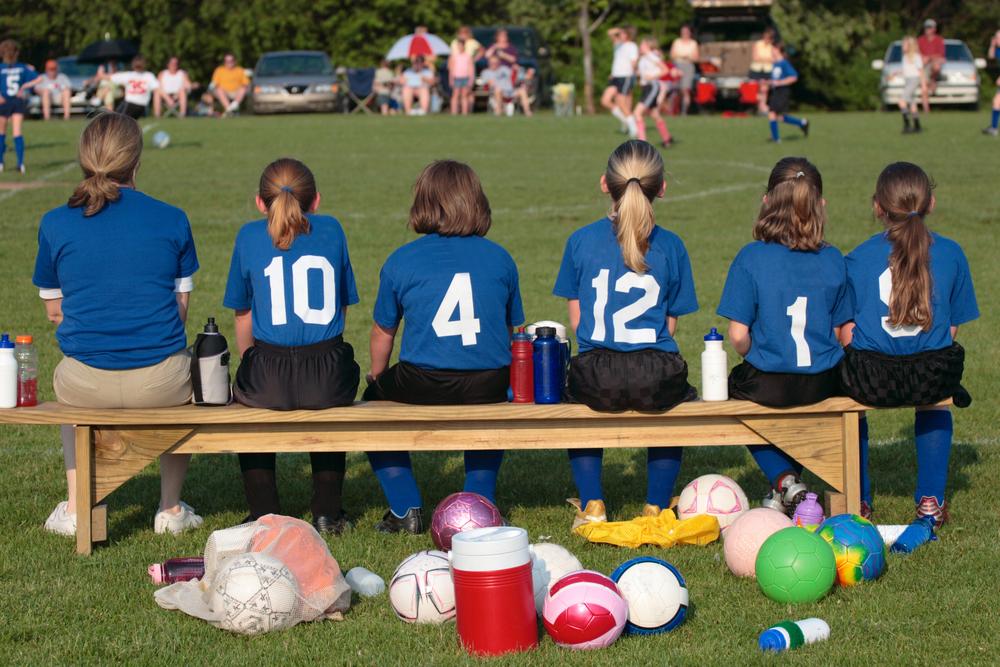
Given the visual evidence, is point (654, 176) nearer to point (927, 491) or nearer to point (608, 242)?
point (608, 242)

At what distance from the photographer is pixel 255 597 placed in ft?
17.0

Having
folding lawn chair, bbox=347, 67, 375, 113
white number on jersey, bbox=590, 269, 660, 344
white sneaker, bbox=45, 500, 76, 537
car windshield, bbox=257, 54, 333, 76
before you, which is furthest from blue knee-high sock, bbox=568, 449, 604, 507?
folding lawn chair, bbox=347, 67, 375, 113

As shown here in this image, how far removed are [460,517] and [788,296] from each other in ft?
5.54

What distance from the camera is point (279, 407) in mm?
6230

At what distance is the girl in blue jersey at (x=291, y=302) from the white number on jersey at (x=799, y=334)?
190cm

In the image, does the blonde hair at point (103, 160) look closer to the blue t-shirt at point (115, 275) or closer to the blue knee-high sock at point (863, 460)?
the blue t-shirt at point (115, 275)

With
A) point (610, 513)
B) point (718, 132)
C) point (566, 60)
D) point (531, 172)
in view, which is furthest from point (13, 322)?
point (566, 60)

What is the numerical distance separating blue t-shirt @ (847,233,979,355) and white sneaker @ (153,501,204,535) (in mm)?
3077

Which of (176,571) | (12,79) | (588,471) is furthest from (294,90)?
(176,571)

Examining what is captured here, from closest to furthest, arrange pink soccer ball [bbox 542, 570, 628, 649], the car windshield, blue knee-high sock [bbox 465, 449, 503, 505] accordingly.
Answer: pink soccer ball [bbox 542, 570, 628, 649], blue knee-high sock [bbox 465, 449, 503, 505], the car windshield

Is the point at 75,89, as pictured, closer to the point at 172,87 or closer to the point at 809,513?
the point at 172,87

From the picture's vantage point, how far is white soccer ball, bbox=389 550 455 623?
17.4 feet

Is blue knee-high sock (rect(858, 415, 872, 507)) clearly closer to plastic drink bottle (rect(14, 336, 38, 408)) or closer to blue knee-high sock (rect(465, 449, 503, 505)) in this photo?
blue knee-high sock (rect(465, 449, 503, 505))

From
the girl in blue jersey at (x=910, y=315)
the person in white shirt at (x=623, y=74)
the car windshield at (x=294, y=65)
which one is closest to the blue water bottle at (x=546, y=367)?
the girl in blue jersey at (x=910, y=315)
